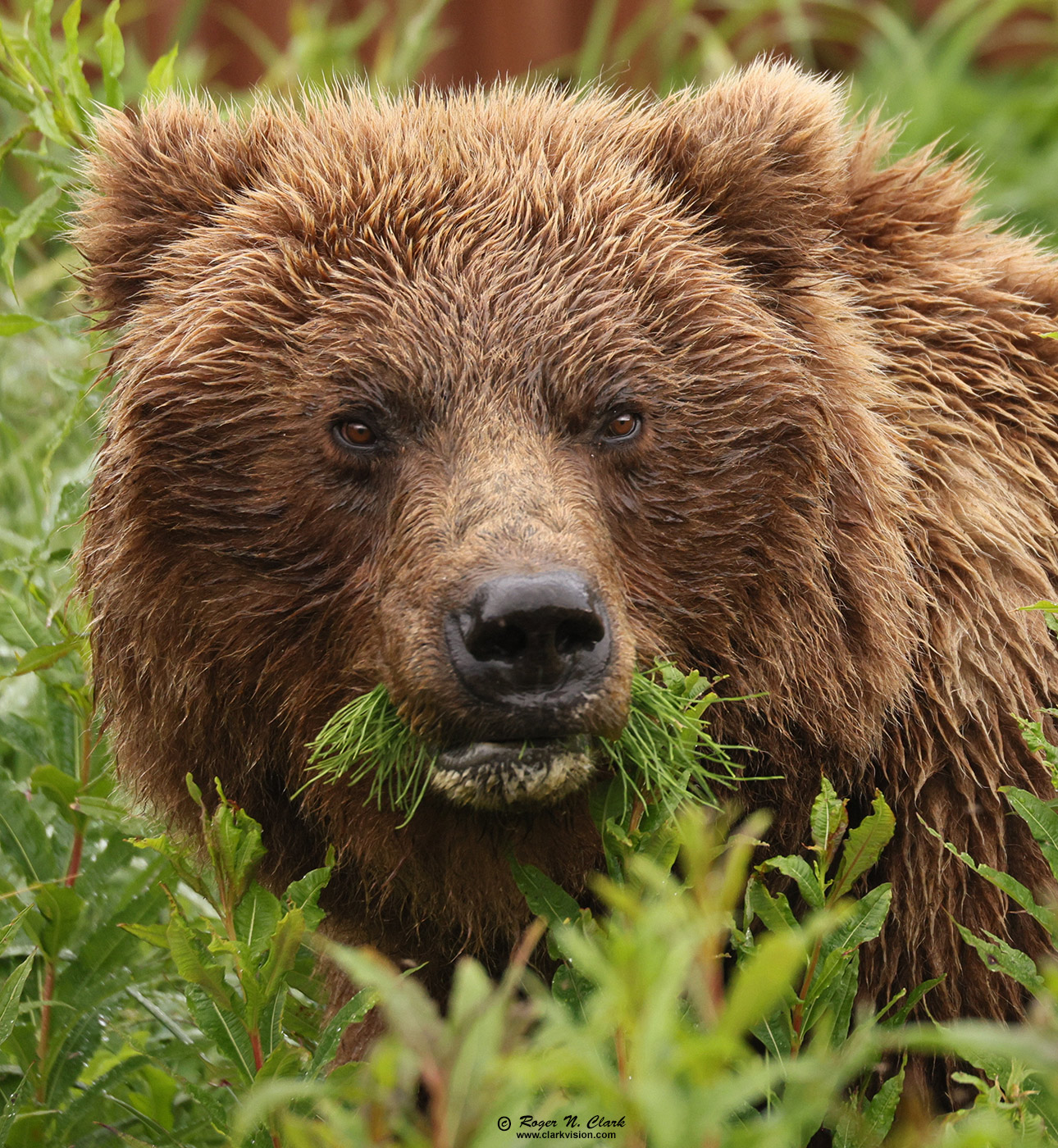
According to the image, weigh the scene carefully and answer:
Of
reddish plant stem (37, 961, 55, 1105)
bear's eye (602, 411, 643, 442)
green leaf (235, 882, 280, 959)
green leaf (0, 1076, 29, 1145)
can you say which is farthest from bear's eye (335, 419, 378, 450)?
green leaf (0, 1076, 29, 1145)

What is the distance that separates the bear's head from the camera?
2.79 meters

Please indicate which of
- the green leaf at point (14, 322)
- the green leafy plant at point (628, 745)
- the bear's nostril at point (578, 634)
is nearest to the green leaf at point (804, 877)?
the green leafy plant at point (628, 745)

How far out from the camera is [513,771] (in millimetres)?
2475

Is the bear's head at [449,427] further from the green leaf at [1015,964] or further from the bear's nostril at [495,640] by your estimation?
the green leaf at [1015,964]

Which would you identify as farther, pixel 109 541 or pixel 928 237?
pixel 928 237

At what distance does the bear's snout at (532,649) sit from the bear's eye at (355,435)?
0.50 meters

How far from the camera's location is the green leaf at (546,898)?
252 cm

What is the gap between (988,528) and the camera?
305 cm

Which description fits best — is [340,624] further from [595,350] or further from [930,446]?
[930,446]

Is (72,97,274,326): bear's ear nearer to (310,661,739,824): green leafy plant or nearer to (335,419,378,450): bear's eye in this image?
(335,419,378,450): bear's eye

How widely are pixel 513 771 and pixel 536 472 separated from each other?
1.81ft

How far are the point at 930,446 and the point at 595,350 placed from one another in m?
0.79

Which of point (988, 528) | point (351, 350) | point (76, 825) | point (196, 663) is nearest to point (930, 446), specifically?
point (988, 528)

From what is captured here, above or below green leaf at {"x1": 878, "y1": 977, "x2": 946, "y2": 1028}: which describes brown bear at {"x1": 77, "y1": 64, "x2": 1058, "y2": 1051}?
above
